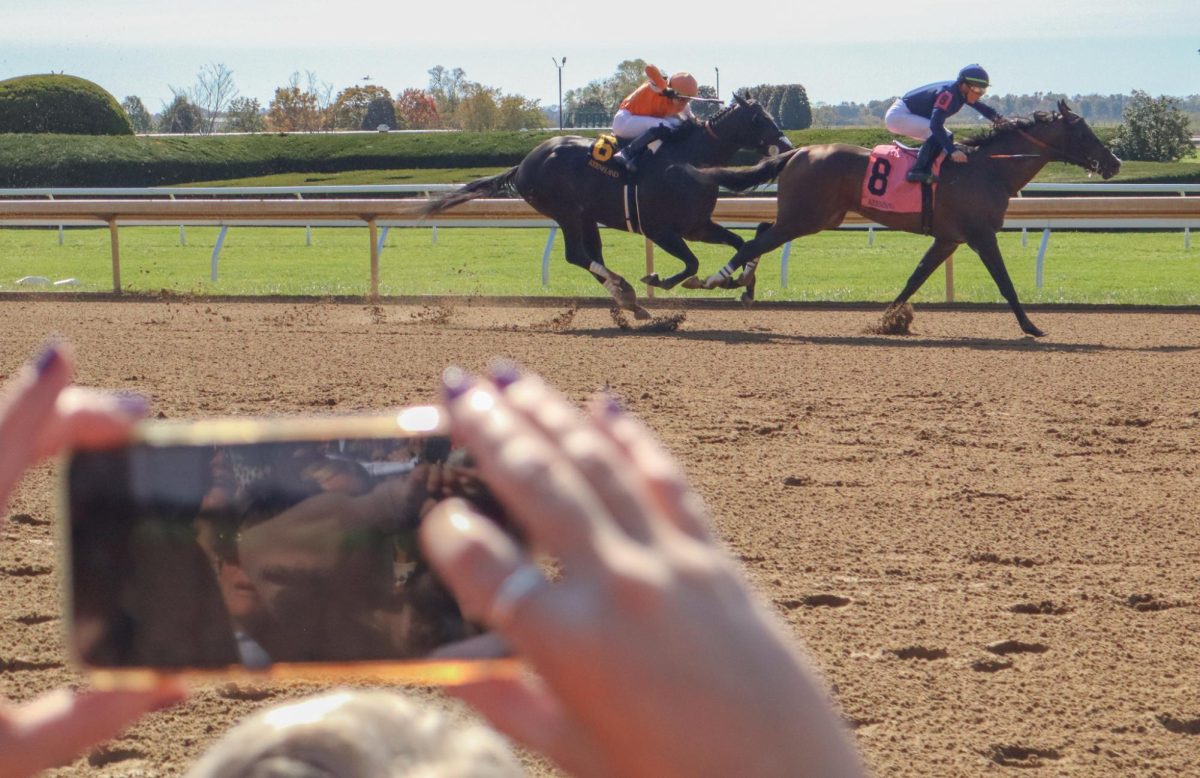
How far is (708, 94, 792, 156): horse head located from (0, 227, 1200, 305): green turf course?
87.2 inches

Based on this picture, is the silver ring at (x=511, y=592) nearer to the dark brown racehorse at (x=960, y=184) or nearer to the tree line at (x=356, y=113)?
the dark brown racehorse at (x=960, y=184)

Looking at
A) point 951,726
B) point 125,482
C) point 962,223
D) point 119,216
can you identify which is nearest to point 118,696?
point 125,482

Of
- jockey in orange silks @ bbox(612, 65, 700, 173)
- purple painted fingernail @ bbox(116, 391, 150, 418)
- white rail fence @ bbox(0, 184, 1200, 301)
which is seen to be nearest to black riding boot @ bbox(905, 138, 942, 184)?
white rail fence @ bbox(0, 184, 1200, 301)

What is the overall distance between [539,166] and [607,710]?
12.1 metres

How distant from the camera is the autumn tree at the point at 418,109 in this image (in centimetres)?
7525

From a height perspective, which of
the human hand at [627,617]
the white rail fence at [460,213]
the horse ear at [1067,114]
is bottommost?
the white rail fence at [460,213]

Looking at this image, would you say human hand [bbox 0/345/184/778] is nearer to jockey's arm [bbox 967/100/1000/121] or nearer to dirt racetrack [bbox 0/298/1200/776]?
dirt racetrack [bbox 0/298/1200/776]

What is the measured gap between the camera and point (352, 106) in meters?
69.9

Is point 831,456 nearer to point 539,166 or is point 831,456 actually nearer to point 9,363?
point 9,363

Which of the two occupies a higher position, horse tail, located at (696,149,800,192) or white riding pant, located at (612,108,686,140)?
white riding pant, located at (612,108,686,140)

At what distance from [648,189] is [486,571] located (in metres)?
11.5

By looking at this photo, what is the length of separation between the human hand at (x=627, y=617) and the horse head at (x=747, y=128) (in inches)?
463

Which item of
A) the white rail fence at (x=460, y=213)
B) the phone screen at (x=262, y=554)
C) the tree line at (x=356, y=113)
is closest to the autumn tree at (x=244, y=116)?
the tree line at (x=356, y=113)

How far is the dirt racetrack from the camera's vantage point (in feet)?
11.2
